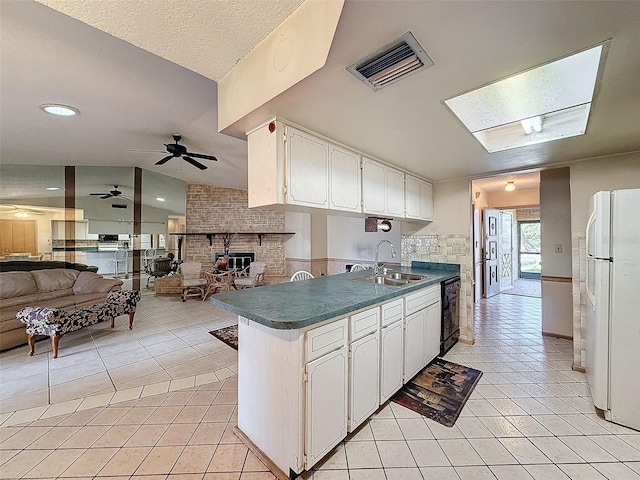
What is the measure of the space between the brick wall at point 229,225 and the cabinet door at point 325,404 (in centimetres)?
530

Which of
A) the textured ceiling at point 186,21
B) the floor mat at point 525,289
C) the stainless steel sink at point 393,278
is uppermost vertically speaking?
the textured ceiling at point 186,21

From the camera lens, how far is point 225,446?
172 cm

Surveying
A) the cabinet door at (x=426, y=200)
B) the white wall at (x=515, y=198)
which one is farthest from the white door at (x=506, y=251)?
the cabinet door at (x=426, y=200)

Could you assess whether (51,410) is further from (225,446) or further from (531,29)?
(531,29)

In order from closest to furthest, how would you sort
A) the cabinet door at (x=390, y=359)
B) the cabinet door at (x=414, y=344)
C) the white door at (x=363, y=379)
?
1. the white door at (x=363, y=379)
2. the cabinet door at (x=390, y=359)
3. the cabinet door at (x=414, y=344)

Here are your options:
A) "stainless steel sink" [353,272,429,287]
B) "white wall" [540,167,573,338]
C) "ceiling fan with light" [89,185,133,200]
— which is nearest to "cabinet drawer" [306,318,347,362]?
"stainless steel sink" [353,272,429,287]

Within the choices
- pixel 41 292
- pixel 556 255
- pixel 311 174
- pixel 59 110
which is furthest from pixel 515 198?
pixel 41 292

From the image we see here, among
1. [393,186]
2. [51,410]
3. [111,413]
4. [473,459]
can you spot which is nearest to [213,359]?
[111,413]

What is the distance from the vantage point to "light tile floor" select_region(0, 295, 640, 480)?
5.06 feet

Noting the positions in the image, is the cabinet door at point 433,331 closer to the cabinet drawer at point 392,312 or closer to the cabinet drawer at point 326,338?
the cabinet drawer at point 392,312

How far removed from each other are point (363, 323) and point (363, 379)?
0.38 meters

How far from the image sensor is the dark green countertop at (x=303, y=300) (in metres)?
1.46

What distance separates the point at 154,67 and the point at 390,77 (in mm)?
1791

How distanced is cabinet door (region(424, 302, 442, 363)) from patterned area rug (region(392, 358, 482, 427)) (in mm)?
135
